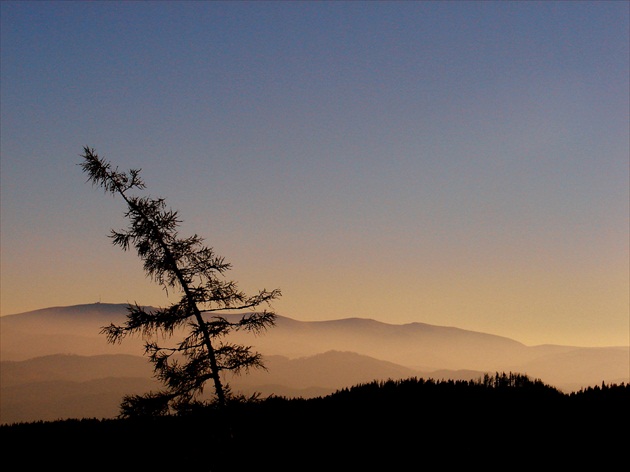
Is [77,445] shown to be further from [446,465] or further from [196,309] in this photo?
[446,465]

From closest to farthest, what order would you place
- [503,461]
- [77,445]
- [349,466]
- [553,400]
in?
[503,461] < [349,466] < [553,400] < [77,445]

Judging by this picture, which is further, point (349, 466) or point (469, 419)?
point (469, 419)

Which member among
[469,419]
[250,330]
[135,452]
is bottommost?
[135,452]

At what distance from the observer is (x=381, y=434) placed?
1221 centimetres

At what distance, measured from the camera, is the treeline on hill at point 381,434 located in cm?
1040

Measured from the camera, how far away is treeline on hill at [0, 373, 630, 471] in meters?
10.4

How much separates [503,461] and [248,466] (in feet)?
17.6

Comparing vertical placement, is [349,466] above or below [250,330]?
below

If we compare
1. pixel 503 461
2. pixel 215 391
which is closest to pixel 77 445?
pixel 215 391

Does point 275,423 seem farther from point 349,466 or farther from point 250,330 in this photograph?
point 349,466

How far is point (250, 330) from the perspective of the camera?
543 inches

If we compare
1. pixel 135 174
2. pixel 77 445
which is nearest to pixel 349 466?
pixel 135 174

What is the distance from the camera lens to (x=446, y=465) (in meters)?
10.0

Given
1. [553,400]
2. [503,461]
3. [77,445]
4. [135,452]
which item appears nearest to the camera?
[503,461]
